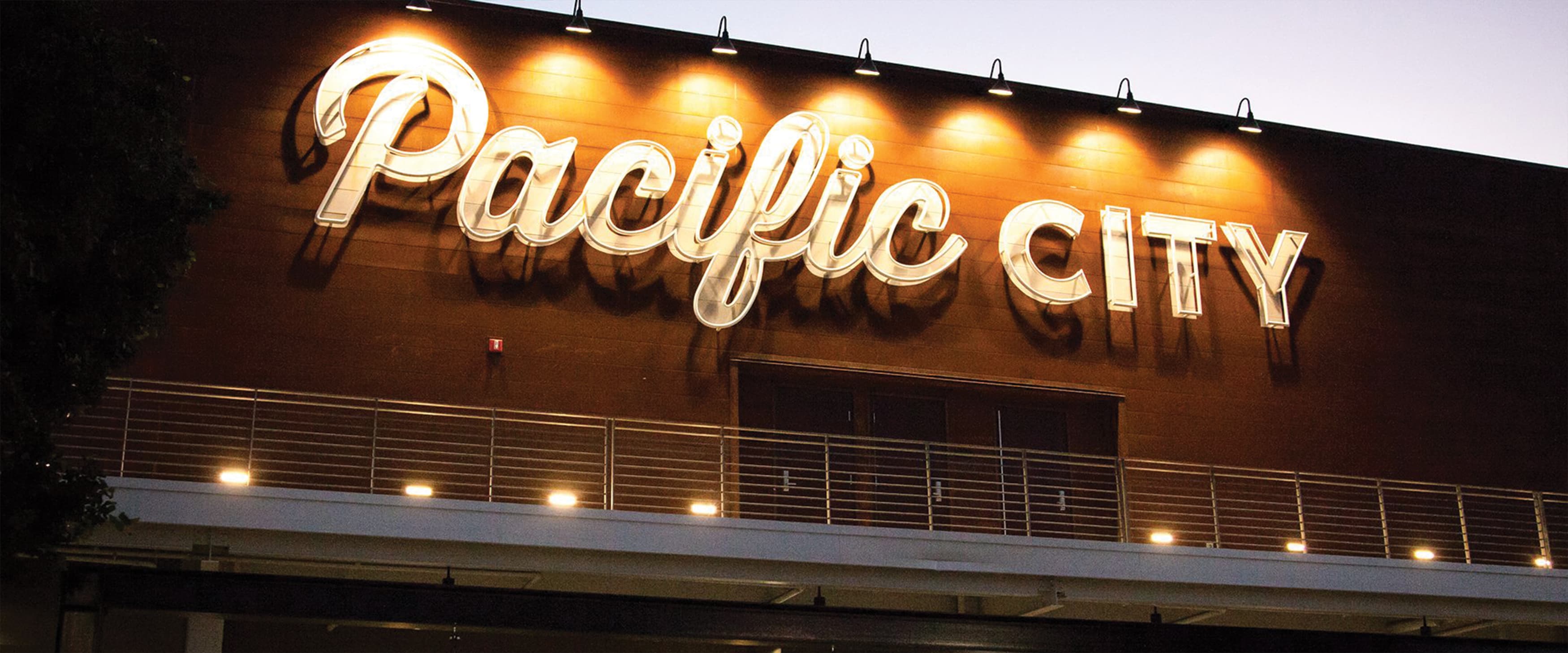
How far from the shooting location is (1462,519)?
15750 millimetres

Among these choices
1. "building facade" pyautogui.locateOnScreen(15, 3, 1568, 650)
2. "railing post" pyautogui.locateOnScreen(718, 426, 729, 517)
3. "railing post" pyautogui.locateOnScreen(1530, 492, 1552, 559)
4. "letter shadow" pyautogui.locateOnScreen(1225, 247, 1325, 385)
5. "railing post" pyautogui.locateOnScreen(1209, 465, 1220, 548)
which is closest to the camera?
"building facade" pyautogui.locateOnScreen(15, 3, 1568, 650)

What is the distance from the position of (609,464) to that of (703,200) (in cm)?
338

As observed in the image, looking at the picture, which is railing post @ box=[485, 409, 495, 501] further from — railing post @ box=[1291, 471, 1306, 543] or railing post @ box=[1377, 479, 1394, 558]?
railing post @ box=[1377, 479, 1394, 558]

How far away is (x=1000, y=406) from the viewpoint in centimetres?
1628

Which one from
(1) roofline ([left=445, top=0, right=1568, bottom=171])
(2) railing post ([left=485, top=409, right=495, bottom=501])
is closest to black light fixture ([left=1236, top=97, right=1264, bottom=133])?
(1) roofline ([left=445, top=0, right=1568, bottom=171])

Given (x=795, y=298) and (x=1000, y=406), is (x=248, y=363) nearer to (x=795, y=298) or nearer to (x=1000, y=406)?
(x=795, y=298)

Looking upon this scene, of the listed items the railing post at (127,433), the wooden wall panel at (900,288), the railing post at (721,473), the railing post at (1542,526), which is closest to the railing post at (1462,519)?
the wooden wall panel at (900,288)

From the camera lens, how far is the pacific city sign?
587 inches

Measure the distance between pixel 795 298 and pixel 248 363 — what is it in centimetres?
529

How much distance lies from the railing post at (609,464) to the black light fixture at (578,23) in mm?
3979

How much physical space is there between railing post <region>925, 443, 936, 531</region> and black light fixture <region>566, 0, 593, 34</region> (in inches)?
215

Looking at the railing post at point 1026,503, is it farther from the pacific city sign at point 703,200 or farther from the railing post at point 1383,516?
the railing post at point 1383,516

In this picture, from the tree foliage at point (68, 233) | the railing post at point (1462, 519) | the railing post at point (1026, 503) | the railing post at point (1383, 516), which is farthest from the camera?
the railing post at point (1462, 519)

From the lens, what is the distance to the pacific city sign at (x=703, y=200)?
14914 millimetres
